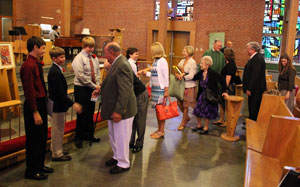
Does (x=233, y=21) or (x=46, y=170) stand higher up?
(x=233, y=21)

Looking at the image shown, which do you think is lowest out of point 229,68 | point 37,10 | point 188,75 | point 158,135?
point 158,135

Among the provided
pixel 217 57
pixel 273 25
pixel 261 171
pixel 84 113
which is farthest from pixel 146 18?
pixel 261 171

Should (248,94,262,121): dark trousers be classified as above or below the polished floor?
above

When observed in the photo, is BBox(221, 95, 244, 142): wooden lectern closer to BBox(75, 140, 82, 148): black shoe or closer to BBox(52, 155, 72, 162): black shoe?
BBox(75, 140, 82, 148): black shoe

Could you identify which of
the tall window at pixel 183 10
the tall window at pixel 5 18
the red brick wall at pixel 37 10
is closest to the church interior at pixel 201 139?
the tall window at pixel 183 10

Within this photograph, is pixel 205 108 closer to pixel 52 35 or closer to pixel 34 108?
pixel 34 108

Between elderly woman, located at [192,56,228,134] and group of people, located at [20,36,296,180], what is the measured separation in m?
0.02

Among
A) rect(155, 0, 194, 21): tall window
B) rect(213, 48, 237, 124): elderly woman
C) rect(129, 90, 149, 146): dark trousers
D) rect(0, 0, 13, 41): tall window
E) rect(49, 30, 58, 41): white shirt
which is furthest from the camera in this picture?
rect(0, 0, 13, 41): tall window

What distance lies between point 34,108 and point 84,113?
143 centimetres

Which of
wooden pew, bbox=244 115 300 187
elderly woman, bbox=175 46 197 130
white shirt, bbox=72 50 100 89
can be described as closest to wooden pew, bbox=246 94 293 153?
wooden pew, bbox=244 115 300 187

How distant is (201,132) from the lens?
18.1ft

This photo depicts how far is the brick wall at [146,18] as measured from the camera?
1255 centimetres

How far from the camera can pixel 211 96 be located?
5289mm

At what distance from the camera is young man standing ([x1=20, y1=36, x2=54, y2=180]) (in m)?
3.21
